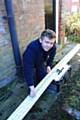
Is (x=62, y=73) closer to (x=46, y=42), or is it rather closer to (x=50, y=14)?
(x=46, y=42)

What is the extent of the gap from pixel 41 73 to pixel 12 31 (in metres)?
0.95

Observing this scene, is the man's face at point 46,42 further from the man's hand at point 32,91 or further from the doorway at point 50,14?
the doorway at point 50,14

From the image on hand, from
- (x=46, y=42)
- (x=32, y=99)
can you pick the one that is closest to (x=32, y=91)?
(x=32, y=99)

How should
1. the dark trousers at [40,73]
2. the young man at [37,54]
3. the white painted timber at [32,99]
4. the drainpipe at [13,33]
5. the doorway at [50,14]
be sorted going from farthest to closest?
1. the doorway at [50,14]
2. the dark trousers at [40,73]
3. the drainpipe at [13,33]
4. the young man at [37,54]
5. the white painted timber at [32,99]

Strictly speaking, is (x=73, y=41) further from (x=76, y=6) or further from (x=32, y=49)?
(x=32, y=49)

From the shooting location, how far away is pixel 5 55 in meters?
3.58

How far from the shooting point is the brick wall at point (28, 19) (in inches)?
141

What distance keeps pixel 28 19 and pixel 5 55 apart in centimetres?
93

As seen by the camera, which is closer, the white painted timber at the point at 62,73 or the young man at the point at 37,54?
the young man at the point at 37,54

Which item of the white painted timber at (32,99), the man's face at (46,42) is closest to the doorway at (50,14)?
the white painted timber at (32,99)

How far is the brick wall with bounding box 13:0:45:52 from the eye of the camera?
141 inches

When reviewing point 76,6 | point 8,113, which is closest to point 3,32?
point 8,113

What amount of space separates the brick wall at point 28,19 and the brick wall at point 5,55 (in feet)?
0.87

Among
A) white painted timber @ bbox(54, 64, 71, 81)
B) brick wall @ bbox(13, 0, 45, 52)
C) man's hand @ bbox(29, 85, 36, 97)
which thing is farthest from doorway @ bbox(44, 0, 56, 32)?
man's hand @ bbox(29, 85, 36, 97)
